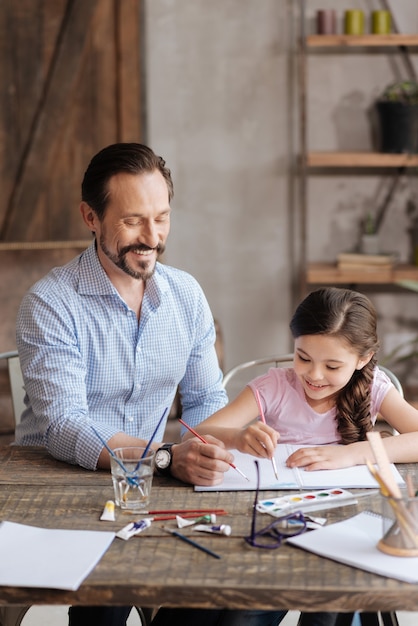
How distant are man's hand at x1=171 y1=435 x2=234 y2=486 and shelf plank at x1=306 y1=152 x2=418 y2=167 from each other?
2.82 m

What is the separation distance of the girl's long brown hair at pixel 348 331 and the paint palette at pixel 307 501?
15.3 inches

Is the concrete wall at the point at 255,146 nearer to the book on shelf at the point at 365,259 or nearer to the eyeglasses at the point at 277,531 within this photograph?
the book on shelf at the point at 365,259

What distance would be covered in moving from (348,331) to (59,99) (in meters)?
2.86

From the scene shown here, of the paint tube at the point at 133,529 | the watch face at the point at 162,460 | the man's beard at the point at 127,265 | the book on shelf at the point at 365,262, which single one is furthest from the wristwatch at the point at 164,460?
the book on shelf at the point at 365,262

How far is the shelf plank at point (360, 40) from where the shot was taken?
14.3 ft

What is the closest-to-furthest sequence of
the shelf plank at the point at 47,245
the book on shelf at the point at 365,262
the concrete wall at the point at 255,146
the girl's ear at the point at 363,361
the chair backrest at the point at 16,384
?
the girl's ear at the point at 363,361 < the chair backrest at the point at 16,384 < the shelf plank at the point at 47,245 < the book on shelf at the point at 365,262 < the concrete wall at the point at 255,146

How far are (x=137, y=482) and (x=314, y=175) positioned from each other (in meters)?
3.30

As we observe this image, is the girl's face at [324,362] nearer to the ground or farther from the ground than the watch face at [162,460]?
farther from the ground

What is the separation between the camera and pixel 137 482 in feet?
5.57

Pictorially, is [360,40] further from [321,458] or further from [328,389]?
[321,458]

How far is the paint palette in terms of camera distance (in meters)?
1.68

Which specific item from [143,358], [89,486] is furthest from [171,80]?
[89,486]

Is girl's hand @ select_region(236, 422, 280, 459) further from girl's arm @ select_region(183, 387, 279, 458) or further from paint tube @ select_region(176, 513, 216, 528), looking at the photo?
paint tube @ select_region(176, 513, 216, 528)

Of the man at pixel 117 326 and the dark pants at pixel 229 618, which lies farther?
the man at pixel 117 326
